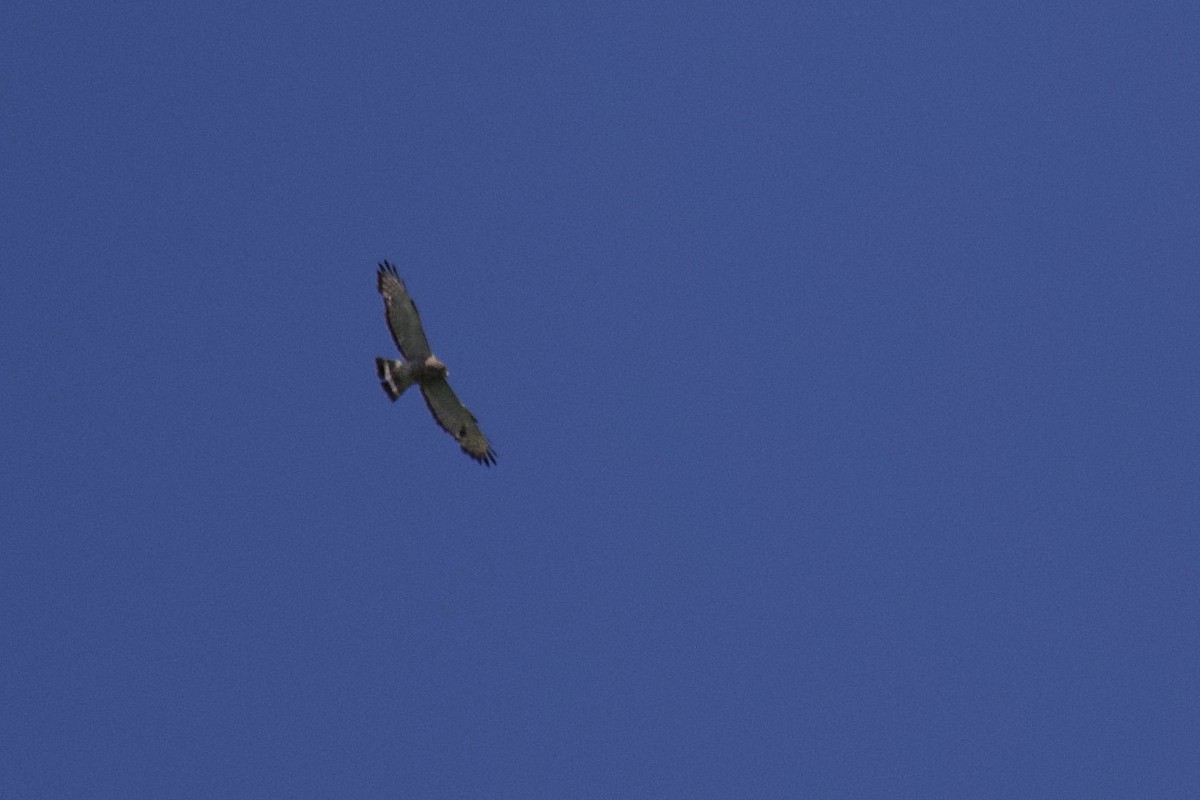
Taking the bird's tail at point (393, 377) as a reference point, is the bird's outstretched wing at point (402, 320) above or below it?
above

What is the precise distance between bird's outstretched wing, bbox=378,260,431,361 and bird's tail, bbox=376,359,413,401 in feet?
0.62

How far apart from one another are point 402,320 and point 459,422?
71.1 inches

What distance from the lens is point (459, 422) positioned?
1121 inches

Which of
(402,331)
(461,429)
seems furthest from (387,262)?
(461,429)

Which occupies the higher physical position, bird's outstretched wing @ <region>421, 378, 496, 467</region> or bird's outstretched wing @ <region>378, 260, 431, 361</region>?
bird's outstretched wing @ <region>378, 260, 431, 361</region>

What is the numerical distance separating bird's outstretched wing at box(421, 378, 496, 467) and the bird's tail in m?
0.35

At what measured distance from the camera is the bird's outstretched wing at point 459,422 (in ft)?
92.3

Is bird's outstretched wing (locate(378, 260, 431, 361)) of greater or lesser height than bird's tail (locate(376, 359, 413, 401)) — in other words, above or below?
above

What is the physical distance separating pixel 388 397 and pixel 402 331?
979 millimetres

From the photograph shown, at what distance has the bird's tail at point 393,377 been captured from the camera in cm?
2777

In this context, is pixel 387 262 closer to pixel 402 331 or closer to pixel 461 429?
pixel 402 331

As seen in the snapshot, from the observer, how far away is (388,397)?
1096 inches

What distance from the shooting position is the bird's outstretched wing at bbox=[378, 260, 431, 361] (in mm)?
27719

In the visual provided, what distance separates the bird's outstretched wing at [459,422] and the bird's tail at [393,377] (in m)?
0.35
